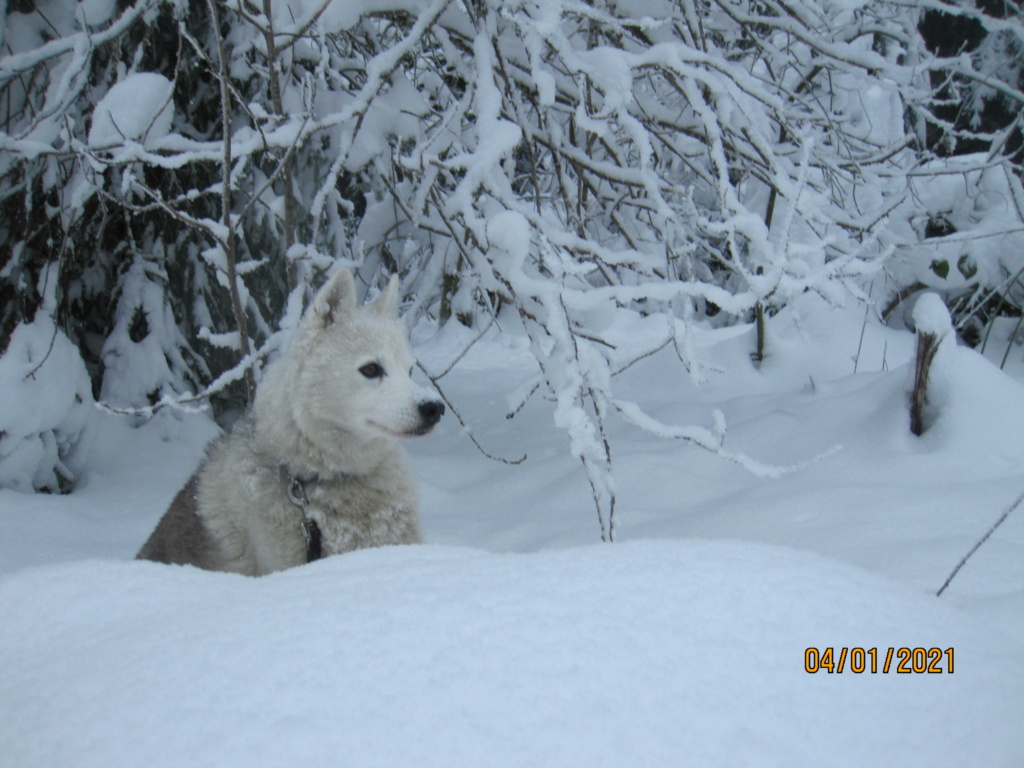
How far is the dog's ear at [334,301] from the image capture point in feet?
8.20

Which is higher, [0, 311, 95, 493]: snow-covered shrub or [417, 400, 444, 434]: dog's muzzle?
[417, 400, 444, 434]: dog's muzzle

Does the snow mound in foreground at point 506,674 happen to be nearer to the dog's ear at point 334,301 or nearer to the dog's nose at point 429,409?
the dog's nose at point 429,409

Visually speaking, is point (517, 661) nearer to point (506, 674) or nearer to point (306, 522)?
point (506, 674)

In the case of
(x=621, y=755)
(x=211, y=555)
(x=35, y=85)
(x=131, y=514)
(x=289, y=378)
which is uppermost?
(x=35, y=85)

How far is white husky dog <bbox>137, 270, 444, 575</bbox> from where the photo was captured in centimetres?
235

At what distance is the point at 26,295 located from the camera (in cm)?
388

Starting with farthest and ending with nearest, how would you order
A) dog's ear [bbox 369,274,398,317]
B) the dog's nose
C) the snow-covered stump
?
the snow-covered stump < dog's ear [bbox 369,274,398,317] < the dog's nose

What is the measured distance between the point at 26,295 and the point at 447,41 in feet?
8.84

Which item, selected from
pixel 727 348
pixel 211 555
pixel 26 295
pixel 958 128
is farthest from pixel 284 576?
pixel 958 128

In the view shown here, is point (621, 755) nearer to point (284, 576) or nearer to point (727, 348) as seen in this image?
point (284, 576)

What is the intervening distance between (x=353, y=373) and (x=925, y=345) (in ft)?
7.67

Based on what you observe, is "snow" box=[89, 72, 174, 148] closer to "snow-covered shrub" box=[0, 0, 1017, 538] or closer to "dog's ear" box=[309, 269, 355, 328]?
"snow-covered shrub" box=[0, 0, 1017, 538]
